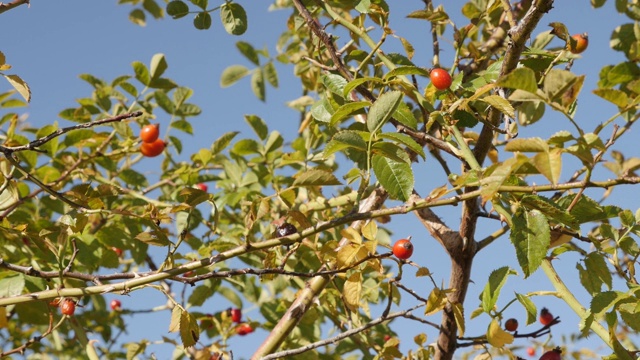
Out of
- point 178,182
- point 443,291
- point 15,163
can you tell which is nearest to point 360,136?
point 443,291

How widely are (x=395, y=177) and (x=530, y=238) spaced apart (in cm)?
30

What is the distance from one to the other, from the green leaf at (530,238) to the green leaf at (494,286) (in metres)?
0.28

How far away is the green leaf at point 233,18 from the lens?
2.38 meters

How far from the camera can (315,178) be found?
1594 mm

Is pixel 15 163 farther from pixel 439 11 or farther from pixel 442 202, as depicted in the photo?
pixel 439 11

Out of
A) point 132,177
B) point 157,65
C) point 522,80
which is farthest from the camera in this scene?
point 132,177

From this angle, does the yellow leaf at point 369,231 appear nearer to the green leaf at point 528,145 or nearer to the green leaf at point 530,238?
the green leaf at point 530,238

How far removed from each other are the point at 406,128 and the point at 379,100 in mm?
425

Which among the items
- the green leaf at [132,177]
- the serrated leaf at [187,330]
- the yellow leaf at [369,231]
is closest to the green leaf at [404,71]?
the yellow leaf at [369,231]

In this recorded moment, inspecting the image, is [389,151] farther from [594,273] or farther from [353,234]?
[594,273]

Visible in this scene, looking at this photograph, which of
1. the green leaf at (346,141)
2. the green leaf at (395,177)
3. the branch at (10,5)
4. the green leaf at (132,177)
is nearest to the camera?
the green leaf at (346,141)

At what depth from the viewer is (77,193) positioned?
1.73 meters

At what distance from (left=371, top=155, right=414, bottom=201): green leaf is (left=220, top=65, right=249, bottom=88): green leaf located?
7.22ft

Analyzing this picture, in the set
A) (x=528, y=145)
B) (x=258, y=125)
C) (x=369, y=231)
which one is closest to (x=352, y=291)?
(x=369, y=231)
